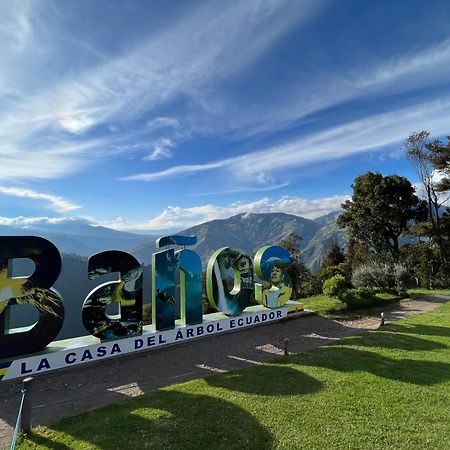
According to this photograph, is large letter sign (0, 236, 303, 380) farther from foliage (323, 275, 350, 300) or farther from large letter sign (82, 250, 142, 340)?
foliage (323, 275, 350, 300)

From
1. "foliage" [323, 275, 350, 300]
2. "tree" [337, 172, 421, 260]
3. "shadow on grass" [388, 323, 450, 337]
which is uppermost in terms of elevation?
"tree" [337, 172, 421, 260]

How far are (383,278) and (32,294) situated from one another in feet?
78.4

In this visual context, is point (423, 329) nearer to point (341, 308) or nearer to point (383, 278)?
point (341, 308)

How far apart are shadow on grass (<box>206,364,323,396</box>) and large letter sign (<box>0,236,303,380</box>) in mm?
3220

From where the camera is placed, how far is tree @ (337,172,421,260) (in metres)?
34.3

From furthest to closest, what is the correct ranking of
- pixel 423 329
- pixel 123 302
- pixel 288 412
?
pixel 423 329 < pixel 123 302 < pixel 288 412

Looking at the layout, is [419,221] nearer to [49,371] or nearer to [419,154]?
[419,154]

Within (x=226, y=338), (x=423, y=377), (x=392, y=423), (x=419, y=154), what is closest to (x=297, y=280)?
(x=419, y=154)

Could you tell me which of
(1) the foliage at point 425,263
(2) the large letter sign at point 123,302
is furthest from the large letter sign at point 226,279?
(1) the foliage at point 425,263

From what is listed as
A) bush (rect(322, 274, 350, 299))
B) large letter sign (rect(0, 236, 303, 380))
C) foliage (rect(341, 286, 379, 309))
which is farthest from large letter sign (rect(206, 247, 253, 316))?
foliage (rect(341, 286, 379, 309))

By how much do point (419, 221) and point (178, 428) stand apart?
35.9 meters

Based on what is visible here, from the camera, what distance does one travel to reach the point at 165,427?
6715 millimetres

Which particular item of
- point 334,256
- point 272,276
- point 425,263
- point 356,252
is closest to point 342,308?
point 272,276

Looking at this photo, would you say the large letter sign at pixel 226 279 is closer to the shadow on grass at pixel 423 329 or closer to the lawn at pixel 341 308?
the lawn at pixel 341 308
